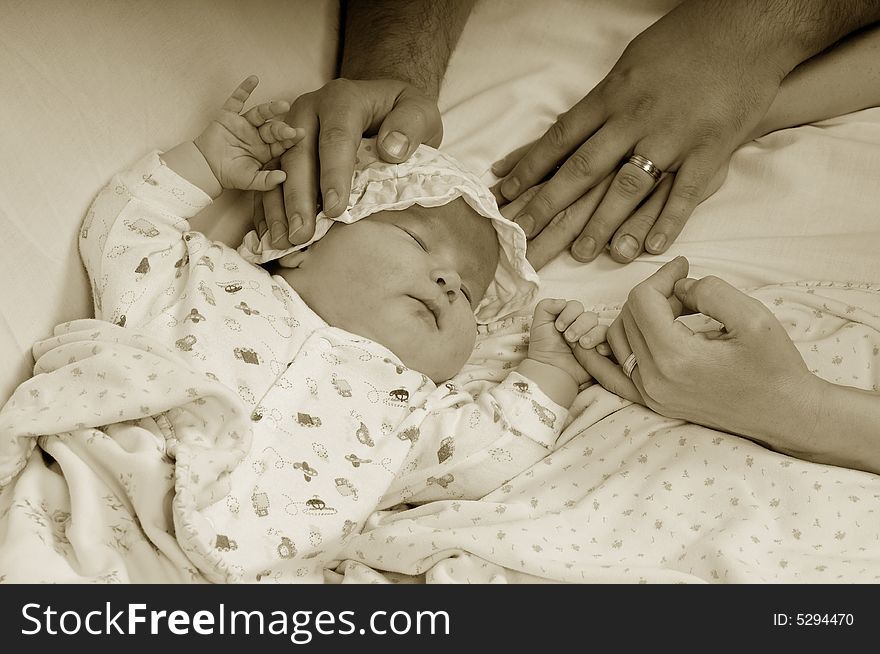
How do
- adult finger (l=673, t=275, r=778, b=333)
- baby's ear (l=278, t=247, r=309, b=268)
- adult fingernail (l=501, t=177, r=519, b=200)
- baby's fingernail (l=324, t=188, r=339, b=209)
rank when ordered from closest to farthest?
adult finger (l=673, t=275, r=778, b=333) → baby's fingernail (l=324, t=188, r=339, b=209) → baby's ear (l=278, t=247, r=309, b=268) → adult fingernail (l=501, t=177, r=519, b=200)

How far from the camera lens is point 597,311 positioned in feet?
4.84

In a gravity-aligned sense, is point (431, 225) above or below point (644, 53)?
below

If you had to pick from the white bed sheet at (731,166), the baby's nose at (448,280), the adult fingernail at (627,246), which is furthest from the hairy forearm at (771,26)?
the baby's nose at (448,280)

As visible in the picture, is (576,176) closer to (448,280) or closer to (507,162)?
(507,162)

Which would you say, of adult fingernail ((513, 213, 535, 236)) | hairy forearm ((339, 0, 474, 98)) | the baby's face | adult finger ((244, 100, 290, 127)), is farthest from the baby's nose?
hairy forearm ((339, 0, 474, 98))

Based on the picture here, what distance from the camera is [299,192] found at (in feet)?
4.35

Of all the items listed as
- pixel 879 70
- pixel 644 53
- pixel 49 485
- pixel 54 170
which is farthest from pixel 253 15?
pixel 879 70

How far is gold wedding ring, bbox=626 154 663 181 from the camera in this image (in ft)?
4.95

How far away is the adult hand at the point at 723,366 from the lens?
1166 mm

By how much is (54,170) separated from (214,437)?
1.51 feet

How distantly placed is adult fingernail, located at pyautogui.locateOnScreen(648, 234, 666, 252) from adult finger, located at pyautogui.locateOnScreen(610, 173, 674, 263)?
0.02 m

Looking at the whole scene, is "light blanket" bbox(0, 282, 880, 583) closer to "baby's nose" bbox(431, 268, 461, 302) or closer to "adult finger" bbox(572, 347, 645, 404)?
"adult finger" bbox(572, 347, 645, 404)

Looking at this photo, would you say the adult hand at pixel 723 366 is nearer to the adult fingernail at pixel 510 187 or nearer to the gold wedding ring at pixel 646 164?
the gold wedding ring at pixel 646 164

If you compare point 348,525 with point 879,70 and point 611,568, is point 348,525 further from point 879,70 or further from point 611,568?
point 879,70
